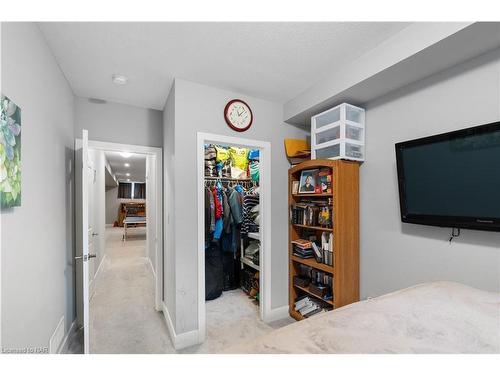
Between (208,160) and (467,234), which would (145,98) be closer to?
(208,160)

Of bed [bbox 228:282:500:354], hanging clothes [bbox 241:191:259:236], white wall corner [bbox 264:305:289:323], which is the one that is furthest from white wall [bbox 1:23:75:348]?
hanging clothes [bbox 241:191:259:236]

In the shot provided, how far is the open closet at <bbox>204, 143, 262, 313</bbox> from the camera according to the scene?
2.90 m

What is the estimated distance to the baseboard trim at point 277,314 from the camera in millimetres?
2467

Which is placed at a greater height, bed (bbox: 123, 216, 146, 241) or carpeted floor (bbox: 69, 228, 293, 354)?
bed (bbox: 123, 216, 146, 241)

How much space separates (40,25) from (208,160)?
2.00m

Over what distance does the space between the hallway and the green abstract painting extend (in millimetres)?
1689

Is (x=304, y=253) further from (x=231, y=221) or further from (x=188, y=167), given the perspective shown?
(x=188, y=167)

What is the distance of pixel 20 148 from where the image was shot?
113cm

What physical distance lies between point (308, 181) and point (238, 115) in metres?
1.00

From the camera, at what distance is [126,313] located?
8.64 feet

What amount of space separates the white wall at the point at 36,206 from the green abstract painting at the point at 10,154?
71 mm

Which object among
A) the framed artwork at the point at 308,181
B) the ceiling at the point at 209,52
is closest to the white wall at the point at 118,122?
the ceiling at the point at 209,52

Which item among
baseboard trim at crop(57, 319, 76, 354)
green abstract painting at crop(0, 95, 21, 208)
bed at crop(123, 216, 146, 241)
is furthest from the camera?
bed at crop(123, 216, 146, 241)

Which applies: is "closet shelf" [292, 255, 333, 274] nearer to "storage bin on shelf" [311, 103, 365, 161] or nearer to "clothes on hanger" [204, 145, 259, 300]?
"clothes on hanger" [204, 145, 259, 300]
